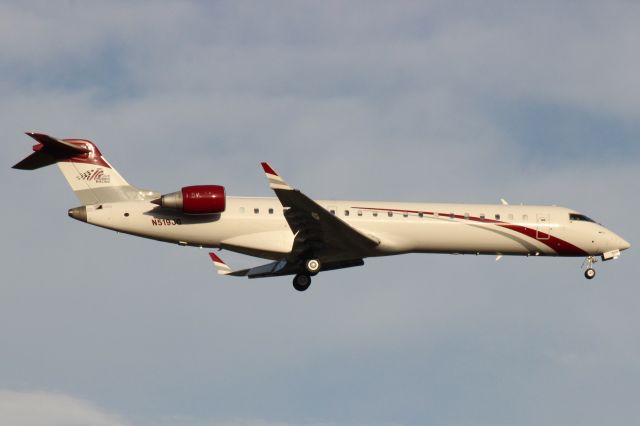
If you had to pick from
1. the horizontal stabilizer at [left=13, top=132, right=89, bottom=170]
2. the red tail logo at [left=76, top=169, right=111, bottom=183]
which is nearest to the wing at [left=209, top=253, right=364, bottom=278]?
the red tail logo at [left=76, top=169, right=111, bottom=183]

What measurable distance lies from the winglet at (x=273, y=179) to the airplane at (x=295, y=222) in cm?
58

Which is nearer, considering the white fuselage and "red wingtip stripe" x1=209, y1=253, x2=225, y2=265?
the white fuselage

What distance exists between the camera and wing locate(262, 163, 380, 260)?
114ft

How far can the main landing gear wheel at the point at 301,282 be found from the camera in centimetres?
3950

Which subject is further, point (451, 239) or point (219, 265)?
point (219, 265)

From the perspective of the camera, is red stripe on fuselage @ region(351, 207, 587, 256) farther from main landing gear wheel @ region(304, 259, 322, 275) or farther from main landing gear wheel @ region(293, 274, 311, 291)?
main landing gear wheel @ region(293, 274, 311, 291)

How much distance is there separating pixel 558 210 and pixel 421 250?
5709mm

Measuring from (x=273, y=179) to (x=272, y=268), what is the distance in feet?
22.8

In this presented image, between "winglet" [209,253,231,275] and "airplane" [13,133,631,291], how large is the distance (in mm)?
1473

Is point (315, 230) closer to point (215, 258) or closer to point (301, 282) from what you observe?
point (301, 282)

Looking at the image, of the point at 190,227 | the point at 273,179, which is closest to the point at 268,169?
the point at 273,179

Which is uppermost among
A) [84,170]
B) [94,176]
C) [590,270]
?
[84,170]

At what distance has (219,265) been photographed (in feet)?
136

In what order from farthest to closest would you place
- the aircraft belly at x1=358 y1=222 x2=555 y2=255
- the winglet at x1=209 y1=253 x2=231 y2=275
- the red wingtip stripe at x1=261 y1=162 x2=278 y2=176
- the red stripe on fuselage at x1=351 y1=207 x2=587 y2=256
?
the winglet at x1=209 y1=253 x2=231 y2=275, the red stripe on fuselage at x1=351 y1=207 x2=587 y2=256, the aircraft belly at x1=358 y1=222 x2=555 y2=255, the red wingtip stripe at x1=261 y1=162 x2=278 y2=176
